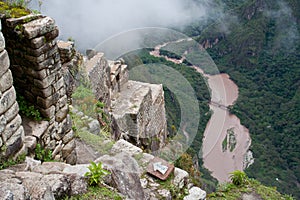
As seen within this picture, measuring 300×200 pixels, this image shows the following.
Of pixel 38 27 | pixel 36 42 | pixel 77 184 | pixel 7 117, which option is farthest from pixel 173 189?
pixel 38 27

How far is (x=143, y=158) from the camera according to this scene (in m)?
6.43

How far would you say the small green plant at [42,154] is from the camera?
184 inches

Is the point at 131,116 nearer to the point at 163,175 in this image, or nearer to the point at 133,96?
the point at 133,96

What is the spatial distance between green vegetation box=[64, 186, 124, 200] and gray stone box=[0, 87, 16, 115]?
4.20 ft

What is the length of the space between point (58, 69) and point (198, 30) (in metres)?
58.6

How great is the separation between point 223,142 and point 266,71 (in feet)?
83.7

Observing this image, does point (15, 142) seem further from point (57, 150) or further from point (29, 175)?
point (57, 150)

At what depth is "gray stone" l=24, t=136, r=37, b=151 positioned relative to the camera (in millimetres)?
4457

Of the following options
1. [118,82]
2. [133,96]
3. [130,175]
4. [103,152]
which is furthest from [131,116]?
[130,175]

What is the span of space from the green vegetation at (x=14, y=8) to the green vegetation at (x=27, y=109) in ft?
3.69

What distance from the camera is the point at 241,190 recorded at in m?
6.69

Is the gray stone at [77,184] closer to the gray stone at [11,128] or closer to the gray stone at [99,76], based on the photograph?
the gray stone at [11,128]

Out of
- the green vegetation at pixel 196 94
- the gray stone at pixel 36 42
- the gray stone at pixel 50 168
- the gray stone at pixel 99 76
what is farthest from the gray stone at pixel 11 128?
the green vegetation at pixel 196 94

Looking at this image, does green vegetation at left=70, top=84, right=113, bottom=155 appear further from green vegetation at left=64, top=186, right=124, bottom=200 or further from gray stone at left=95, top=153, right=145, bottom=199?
green vegetation at left=64, top=186, right=124, bottom=200
